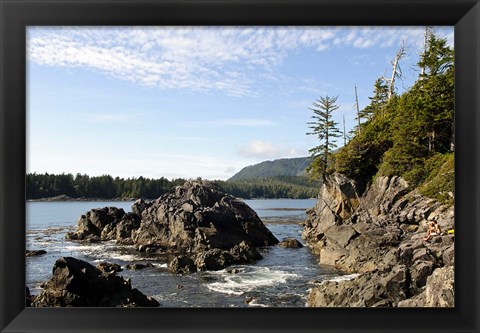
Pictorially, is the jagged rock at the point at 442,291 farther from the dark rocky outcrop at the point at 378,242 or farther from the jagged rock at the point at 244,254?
the jagged rock at the point at 244,254

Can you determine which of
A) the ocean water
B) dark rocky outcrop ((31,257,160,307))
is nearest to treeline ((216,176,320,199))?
the ocean water

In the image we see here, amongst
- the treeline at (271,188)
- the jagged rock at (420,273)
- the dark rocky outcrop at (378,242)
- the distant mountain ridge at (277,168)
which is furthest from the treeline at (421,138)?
the distant mountain ridge at (277,168)

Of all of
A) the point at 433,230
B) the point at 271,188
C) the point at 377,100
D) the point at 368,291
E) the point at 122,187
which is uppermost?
the point at 377,100

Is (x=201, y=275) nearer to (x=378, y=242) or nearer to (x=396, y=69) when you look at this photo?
(x=378, y=242)

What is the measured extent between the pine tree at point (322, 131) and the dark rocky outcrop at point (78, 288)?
1341cm

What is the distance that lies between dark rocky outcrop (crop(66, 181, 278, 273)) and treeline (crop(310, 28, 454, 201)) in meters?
6.60

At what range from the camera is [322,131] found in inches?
769

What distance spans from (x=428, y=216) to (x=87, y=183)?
67.9 feet

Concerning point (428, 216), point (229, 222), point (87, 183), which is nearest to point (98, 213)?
point (87, 183)

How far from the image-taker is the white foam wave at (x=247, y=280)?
11156 millimetres

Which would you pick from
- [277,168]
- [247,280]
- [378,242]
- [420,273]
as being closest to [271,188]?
[277,168]

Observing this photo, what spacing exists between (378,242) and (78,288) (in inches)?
383
